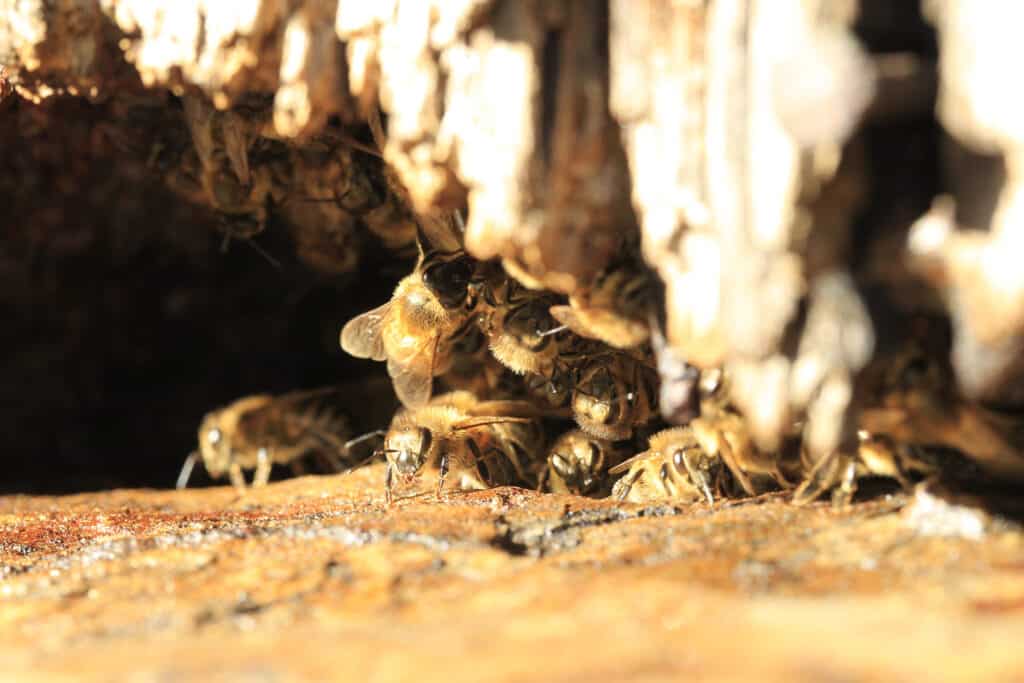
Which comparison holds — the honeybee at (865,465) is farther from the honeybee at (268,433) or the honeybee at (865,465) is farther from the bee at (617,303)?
the honeybee at (268,433)

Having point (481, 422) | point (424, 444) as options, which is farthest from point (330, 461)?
point (424, 444)

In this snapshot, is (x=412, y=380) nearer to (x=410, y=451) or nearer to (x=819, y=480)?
(x=410, y=451)

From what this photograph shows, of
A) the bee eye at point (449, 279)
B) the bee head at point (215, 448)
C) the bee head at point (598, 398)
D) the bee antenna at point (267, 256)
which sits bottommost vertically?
the bee head at point (215, 448)

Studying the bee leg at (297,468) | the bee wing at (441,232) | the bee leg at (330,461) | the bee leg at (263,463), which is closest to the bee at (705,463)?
the bee wing at (441,232)

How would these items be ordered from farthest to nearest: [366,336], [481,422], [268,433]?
1. [268,433]
2. [366,336]
3. [481,422]

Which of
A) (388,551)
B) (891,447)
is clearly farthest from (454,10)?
(891,447)
